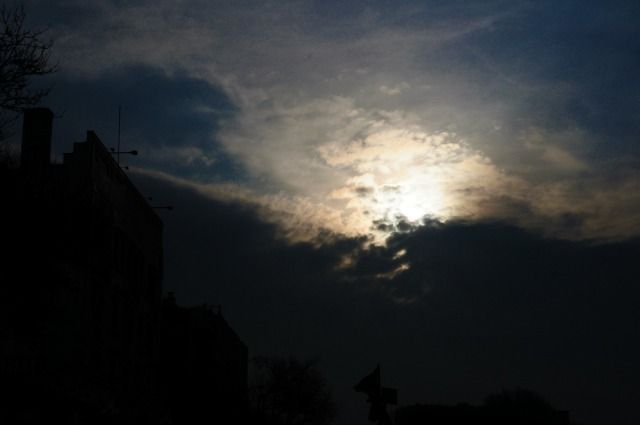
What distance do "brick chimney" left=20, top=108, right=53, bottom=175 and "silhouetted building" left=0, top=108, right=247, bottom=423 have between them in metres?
0.04

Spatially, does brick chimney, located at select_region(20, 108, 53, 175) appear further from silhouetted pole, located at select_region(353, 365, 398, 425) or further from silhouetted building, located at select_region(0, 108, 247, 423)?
silhouetted pole, located at select_region(353, 365, 398, 425)

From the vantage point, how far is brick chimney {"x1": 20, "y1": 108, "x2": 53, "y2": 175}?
32188 millimetres

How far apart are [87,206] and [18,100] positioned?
912 cm

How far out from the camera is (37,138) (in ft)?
107

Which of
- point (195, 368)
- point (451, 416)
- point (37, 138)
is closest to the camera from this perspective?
point (37, 138)

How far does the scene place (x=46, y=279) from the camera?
27.7 meters

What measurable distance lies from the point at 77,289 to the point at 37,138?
257 inches

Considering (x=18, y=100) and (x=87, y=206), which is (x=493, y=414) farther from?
(x=18, y=100)

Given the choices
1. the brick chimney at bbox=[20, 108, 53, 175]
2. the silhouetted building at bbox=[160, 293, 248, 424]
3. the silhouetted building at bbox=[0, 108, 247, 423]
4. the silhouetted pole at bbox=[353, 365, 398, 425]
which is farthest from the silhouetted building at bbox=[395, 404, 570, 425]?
the silhouetted pole at bbox=[353, 365, 398, 425]

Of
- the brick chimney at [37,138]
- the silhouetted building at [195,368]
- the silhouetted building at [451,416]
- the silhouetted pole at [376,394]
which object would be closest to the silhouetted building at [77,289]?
the brick chimney at [37,138]

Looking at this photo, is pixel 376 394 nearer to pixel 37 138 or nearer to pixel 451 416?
pixel 37 138

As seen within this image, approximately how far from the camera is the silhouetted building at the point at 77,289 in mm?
25375

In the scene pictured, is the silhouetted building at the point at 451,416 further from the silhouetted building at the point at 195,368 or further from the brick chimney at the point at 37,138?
the brick chimney at the point at 37,138

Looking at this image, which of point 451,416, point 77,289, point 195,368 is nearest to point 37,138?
point 77,289
